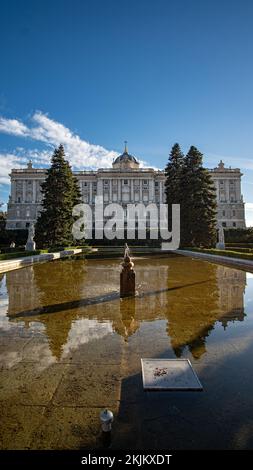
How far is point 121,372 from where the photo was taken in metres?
3.62

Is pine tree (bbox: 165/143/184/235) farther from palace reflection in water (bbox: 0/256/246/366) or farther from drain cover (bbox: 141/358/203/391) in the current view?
drain cover (bbox: 141/358/203/391)

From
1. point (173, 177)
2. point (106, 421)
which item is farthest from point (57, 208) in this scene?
point (106, 421)

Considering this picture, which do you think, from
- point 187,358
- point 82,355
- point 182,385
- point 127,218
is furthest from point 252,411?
point 127,218

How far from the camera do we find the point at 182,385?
10.6 ft

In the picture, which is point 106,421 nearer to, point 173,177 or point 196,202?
point 196,202

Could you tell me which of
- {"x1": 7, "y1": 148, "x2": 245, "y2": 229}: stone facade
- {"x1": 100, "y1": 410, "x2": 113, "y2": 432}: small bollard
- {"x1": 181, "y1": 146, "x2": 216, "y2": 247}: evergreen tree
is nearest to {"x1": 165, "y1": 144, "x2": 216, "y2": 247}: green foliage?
{"x1": 181, "y1": 146, "x2": 216, "y2": 247}: evergreen tree

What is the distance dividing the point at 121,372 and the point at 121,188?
85.7 meters

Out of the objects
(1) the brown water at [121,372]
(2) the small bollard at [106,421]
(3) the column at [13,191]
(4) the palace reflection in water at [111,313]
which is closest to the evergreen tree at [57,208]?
(4) the palace reflection in water at [111,313]

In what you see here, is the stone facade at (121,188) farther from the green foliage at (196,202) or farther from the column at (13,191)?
the green foliage at (196,202)

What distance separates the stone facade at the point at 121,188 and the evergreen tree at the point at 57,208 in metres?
52.2

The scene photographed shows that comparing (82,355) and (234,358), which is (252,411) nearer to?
(234,358)

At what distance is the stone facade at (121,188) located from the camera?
87.2m

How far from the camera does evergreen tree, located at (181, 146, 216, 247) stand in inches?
1330

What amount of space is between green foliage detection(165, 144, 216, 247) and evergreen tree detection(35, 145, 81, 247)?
1390 cm
